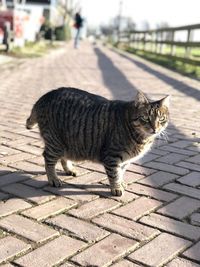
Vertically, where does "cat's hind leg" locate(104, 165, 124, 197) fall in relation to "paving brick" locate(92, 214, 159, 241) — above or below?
above

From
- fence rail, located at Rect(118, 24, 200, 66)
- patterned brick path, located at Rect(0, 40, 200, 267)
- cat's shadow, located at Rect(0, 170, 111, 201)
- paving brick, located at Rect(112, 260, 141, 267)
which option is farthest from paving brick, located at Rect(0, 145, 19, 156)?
fence rail, located at Rect(118, 24, 200, 66)

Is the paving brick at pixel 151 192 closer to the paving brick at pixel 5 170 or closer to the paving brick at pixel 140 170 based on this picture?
the paving brick at pixel 140 170

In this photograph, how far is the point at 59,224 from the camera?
3107 millimetres

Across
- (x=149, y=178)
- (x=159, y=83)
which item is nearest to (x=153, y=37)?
(x=159, y=83)

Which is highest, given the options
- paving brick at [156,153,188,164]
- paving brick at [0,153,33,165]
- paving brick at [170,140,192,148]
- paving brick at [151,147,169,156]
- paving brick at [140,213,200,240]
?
paving brick at [170,140,192,148]

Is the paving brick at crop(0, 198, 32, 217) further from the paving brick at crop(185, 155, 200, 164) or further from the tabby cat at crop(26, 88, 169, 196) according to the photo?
the paving brick at crop(185, 155, 200, 164)

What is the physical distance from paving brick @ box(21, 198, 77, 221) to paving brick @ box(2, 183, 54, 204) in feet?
0.31

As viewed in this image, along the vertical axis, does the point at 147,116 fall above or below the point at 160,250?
above

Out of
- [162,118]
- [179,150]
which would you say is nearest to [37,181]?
[162,118]

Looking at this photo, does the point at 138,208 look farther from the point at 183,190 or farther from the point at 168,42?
the point at 168,42

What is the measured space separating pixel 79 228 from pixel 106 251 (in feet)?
1.15

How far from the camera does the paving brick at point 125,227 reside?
3008 millimetres

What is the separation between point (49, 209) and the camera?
3.34 m

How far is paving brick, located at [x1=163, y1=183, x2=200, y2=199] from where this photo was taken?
3.80 metres
